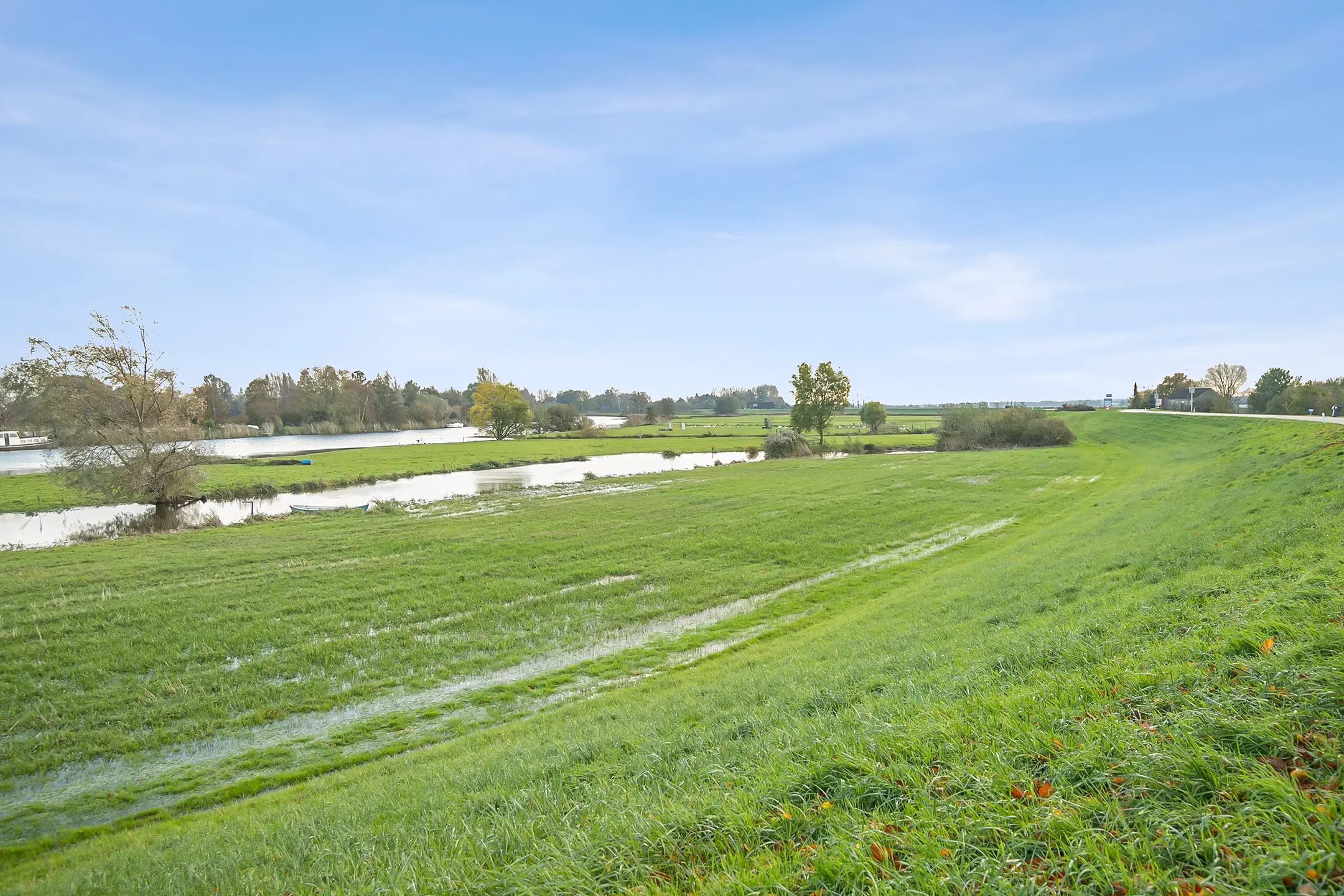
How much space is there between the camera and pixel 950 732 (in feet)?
15.4

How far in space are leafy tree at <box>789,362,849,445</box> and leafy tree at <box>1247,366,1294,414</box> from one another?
46192mm

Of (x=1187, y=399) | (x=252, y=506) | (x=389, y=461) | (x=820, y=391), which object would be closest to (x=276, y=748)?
(x=252, y=506)

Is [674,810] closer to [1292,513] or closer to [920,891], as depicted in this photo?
[920,891]

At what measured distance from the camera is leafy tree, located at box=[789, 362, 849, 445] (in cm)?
7688

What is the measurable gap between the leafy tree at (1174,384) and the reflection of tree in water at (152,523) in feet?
496

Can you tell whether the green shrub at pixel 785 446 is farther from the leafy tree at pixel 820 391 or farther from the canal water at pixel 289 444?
the canal water at pixel 289 444

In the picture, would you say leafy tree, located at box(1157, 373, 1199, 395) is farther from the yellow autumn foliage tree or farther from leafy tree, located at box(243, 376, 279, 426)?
leafy tree, located at box(243, 376, 279, 426)

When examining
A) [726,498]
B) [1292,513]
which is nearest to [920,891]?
[1292,513]

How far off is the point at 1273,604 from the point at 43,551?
33.3 metres

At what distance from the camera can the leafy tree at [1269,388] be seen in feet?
Answer: 230

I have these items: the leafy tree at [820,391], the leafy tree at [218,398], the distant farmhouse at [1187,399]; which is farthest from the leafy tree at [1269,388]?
the leafy tree at [218,398]

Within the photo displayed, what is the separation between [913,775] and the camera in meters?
4.18

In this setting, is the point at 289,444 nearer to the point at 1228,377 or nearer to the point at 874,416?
the point at 874,416

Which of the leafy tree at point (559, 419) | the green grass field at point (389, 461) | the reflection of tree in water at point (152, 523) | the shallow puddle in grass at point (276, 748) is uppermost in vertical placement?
the leafy tree at point (559, 419)
